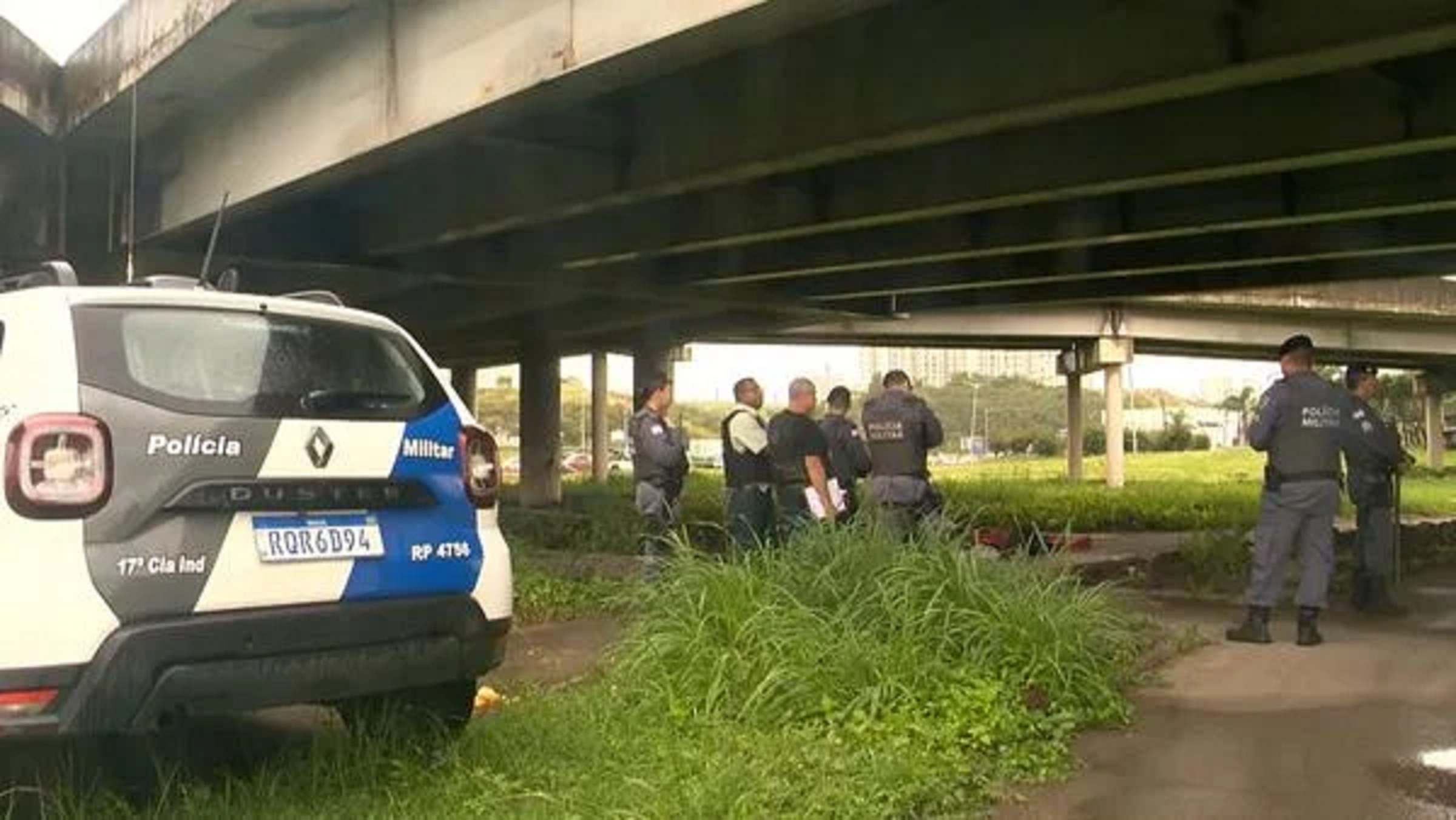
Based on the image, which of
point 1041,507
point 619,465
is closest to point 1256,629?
point 1041,507

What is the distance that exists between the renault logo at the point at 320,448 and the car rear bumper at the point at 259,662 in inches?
18.6

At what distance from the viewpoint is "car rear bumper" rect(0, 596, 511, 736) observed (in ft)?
13.0

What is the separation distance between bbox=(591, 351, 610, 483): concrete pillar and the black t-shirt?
35.7 meters

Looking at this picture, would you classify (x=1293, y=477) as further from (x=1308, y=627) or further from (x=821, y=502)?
(x=821, y=502)

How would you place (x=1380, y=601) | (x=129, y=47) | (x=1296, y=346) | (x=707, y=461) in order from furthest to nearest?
1. (x=707, y=461)
2. (x=129, y=47)
3. (x=1380, y=601)
4. (x=1296, y=346)

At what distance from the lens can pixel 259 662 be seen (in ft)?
14.1

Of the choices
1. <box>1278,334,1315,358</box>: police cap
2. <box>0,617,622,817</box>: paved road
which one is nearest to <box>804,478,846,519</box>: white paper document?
<box>0,617,622,817</box>: paved road

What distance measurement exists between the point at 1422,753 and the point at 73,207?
1512 cm

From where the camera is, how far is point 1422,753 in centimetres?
566

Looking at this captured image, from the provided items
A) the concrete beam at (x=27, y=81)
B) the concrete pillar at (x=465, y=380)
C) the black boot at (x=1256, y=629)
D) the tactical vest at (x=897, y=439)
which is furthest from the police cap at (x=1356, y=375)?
the concrete pillar at (x=465, y=380)

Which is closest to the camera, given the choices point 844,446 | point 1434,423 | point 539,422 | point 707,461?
point 844,446

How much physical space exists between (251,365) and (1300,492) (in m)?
6.22

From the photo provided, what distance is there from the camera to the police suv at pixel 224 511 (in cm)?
Answer: 398

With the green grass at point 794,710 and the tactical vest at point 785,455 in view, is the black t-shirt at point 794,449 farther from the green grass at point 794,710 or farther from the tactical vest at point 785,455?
the green grass at point 794,710
